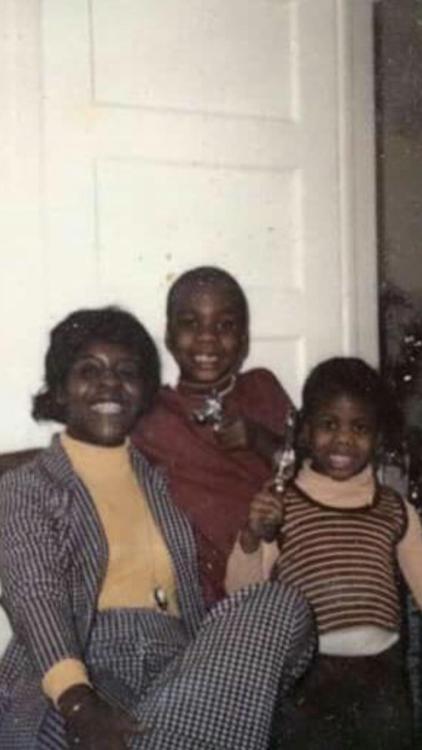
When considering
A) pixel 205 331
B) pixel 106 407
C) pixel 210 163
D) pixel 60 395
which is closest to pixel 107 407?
pixel 106 407

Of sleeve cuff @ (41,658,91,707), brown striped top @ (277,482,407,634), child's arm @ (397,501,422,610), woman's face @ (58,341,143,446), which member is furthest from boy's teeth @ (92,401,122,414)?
child's arm @ (397,501,422,610)

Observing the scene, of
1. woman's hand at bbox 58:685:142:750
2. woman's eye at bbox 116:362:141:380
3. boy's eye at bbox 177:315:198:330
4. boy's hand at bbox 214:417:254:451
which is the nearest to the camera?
woman's hand at bbox 58:685:142:750

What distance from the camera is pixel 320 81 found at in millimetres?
2432

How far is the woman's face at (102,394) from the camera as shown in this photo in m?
1.74

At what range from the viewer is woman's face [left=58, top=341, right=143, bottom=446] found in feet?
5.71

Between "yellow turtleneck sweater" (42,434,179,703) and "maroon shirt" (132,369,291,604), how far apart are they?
0.11 metres

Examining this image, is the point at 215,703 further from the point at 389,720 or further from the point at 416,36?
the point at 416,36

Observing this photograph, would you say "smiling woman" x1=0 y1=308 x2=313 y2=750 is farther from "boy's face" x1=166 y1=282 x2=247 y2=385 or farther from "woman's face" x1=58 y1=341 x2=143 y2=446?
"boy's face" x1=166 y1=282 x2=247 y2=385

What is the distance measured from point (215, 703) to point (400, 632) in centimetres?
59

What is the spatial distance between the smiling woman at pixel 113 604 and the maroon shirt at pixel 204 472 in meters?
0.06

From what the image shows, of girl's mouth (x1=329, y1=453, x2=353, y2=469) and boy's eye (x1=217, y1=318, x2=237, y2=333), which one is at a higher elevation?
boy's eye (x1=217, y1=318, x2=237, y2=333)

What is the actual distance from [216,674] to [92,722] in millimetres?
182

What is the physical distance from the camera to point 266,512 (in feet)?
5.50

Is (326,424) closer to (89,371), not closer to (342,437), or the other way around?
(342,437)
